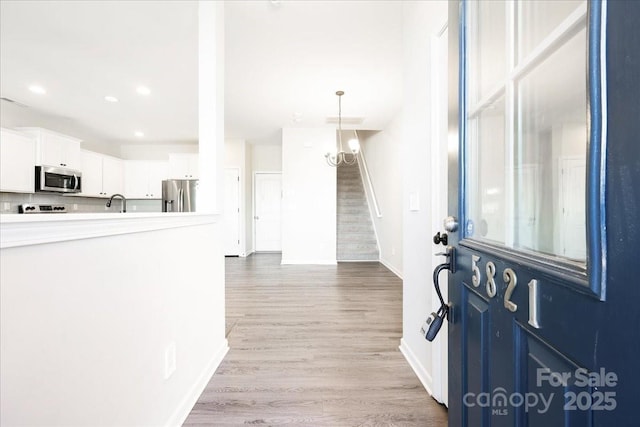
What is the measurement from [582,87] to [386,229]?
5084 millimetres

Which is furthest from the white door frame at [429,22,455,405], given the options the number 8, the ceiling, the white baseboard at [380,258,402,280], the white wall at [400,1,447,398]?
the white baseboard at [380,258,402,280]

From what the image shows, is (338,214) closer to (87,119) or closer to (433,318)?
(87,119)

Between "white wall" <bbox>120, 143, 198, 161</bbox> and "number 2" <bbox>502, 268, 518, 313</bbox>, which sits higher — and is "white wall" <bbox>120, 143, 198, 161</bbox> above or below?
above

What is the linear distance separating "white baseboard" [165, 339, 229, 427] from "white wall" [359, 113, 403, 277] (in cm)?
325

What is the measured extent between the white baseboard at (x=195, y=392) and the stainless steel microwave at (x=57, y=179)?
431 centimetres

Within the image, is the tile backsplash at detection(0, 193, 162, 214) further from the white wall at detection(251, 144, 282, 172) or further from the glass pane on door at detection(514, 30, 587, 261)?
the glass pane on door at detection(514, 30, 587, 261)

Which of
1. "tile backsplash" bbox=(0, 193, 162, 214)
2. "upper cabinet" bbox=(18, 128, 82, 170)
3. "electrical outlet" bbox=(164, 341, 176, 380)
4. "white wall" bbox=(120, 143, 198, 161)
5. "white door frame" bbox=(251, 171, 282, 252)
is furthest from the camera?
"white door frame" bbox=(251, 171, 282, 252)

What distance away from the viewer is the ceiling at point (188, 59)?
2.34m

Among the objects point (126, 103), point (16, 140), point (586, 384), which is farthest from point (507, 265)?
point (16, 140)

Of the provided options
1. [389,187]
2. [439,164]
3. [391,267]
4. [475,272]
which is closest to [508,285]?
[475,272]

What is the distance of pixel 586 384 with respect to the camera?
439 millimetres

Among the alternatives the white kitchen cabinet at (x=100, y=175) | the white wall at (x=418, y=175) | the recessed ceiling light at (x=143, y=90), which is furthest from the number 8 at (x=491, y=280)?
the white kitchen cabinet at (x=100, y=175)

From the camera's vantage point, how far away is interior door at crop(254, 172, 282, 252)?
7207 millimetres

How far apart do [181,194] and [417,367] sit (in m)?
5.63
